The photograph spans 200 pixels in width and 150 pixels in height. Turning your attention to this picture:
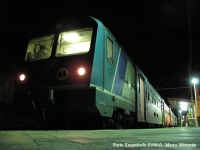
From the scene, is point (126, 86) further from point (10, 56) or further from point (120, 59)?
point (10, 56)

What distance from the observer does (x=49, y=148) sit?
2.29m

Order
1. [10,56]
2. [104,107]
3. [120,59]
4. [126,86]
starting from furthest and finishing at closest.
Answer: [10,56]
[126,86]
[120,59]
[104,107]

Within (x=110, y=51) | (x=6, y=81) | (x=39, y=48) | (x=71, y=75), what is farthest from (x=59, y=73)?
(x=6, y=81)

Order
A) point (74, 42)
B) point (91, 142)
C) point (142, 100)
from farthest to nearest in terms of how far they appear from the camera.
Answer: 1. point (142, 100)
2. point (74, 42)
3. point (91, 142)

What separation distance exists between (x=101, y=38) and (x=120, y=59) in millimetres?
1719

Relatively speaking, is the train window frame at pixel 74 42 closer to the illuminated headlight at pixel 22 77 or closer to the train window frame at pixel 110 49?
the train window frame at pixel 110 49

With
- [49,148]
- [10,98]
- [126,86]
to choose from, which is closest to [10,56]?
[10,98]

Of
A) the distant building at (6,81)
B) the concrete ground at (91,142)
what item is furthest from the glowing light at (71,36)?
the distant building at (6,81)

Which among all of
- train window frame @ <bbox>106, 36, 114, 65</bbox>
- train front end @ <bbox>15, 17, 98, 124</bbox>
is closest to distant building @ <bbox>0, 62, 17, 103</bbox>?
train front end @ <bbox>15, 17, 98, 124</bbox>

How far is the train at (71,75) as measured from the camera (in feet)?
19.2

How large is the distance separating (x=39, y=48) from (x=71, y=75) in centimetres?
182

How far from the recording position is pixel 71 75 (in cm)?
606

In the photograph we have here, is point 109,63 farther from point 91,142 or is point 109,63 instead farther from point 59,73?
point 91,142

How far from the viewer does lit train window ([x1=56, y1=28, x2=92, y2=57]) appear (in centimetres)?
634
